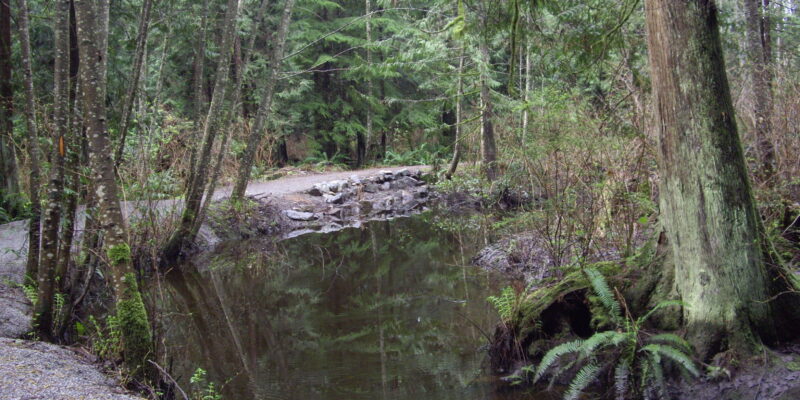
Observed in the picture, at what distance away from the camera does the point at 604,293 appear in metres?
5.35

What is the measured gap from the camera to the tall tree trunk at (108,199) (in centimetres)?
462

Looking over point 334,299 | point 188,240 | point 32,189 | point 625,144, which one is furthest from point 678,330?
point 188,240

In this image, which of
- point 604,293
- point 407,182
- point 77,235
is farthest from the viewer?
point 407,182

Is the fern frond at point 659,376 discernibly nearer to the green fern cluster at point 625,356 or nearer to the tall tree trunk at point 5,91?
the green fern cluster at point 625,356

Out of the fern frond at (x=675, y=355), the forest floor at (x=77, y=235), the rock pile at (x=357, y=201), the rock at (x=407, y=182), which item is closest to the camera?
the forest floor at (x=77, y=235)

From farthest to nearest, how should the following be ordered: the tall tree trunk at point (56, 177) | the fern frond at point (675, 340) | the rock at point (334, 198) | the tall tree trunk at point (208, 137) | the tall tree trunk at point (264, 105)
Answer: the rock at point (334, 198) < the tall tree trunk at point (264, 105) < the tall tree trunk at point (208, 137) < the tall tree trunk at point (56, 177) < the fern frond at point (675, 340)

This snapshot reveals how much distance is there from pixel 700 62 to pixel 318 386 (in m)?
4.47

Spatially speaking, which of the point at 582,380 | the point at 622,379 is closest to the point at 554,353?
the point at 582,380

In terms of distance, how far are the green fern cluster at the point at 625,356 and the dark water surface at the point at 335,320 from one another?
2.07ft

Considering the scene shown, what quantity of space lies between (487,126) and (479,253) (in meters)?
6.61

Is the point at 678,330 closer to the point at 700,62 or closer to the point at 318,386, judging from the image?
the point at 700,62

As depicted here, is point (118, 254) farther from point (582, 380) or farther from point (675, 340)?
point (675, 340)

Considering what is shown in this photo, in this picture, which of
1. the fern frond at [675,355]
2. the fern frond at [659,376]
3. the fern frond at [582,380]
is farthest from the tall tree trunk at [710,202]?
the fern frond at [582,380]

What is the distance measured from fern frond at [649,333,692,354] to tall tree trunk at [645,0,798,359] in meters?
0.11
